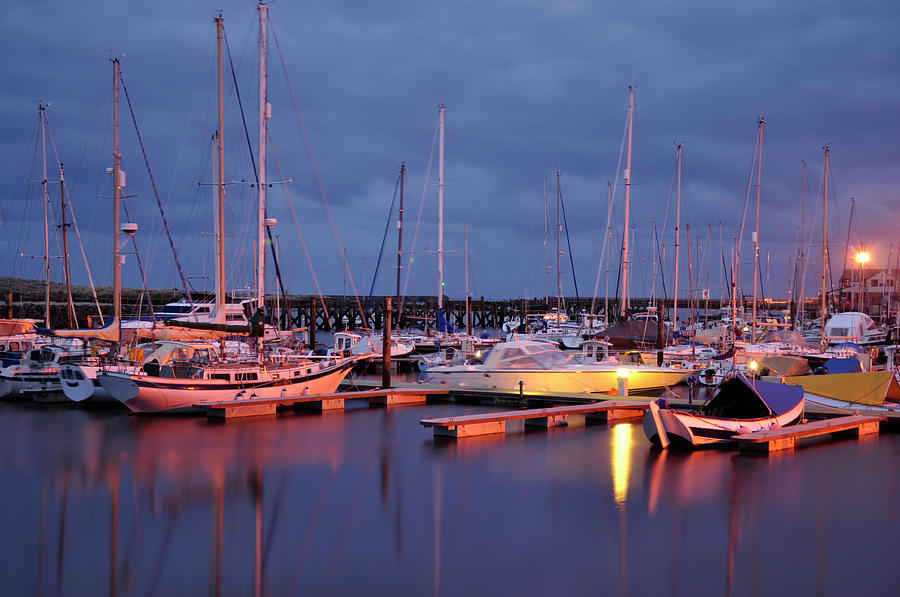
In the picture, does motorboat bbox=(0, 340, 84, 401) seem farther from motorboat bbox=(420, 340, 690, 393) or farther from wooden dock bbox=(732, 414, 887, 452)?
wooden dock bbox=(732, 414, 887, 452)

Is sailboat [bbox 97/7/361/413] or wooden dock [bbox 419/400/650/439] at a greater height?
sailboat [bbox 97/7/361/413]

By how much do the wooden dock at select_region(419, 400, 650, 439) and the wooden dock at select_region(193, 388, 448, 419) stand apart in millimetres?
5979

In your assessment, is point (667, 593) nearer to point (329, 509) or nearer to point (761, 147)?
point (329, 509)

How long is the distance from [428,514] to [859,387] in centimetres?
1724

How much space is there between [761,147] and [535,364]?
79.0 feet

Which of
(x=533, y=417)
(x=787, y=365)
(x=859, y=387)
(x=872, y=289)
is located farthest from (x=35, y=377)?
(x=872, y=289)

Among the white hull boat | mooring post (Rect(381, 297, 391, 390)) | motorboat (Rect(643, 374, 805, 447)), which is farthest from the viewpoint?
mooring post (Rect(381, 297, 391, 390))

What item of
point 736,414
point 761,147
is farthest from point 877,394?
point 761,147

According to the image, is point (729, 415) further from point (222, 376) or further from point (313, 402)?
point (222, 376)

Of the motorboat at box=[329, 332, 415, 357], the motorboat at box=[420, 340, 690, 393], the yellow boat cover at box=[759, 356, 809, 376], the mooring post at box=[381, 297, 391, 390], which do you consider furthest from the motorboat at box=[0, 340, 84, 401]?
the yellow boat cover at box=[759, 356, 809, 376]

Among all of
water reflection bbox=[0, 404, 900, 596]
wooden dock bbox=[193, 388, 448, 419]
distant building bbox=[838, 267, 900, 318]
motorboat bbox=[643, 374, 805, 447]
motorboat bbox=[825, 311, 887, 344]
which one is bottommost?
water reflection bbox=[0, 404, 900, 596]

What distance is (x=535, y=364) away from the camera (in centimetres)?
3319

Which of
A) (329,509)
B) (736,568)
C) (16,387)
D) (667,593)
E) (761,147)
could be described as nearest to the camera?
(667,593)

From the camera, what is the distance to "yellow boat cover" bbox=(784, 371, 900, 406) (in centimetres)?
2708
